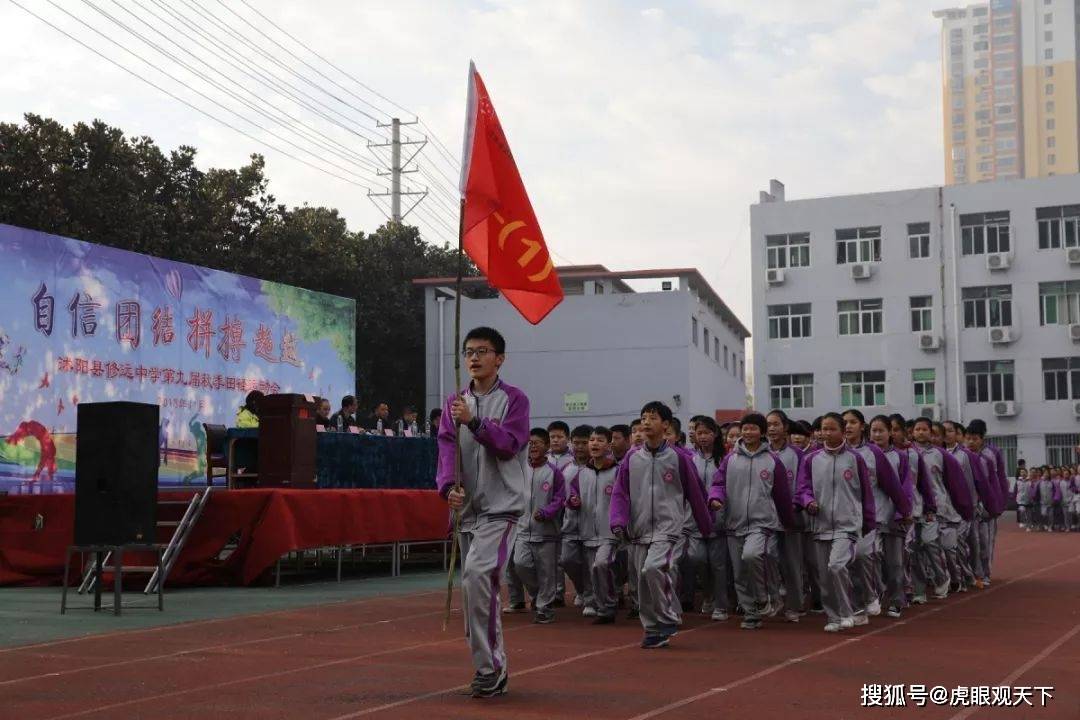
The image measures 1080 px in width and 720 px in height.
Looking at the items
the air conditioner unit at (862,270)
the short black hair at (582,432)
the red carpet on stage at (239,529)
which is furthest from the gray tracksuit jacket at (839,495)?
the air conditioner unit at (862,270)

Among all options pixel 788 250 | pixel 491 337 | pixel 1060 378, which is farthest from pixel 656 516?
→ pixel 788 250

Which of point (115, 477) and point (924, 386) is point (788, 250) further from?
point (115, 477)

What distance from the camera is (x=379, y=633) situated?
1048 centimetres

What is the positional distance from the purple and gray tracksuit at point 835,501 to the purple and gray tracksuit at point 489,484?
4.17 metres

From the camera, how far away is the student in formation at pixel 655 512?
938cm

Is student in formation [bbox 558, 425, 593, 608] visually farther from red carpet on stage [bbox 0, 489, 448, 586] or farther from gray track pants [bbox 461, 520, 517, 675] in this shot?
gray track pants [bbox 461, 520, 517, 675]

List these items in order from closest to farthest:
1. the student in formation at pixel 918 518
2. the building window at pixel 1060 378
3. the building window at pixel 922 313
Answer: the student in formation at pixel 918 518
the building window at pixel 1060 378
the building window at pixel 922 313

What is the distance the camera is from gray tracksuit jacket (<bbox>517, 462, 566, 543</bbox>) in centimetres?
1246

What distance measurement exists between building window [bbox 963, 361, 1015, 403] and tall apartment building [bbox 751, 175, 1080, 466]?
3cm

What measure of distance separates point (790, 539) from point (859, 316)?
1479 inches

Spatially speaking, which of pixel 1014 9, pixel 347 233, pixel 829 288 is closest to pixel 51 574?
pixel 347 233

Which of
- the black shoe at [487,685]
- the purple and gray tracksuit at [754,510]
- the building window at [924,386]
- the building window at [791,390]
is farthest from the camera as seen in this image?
the building window at [791,390]

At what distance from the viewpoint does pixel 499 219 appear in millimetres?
10242

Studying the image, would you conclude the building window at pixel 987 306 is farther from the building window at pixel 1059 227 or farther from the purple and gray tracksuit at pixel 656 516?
the purple and gray tracksuit at pixel 656 516
